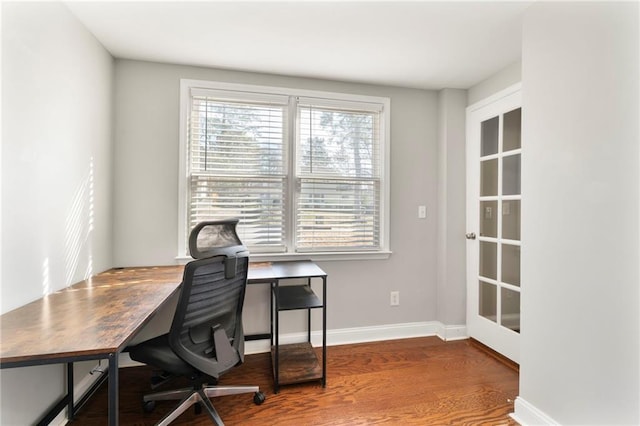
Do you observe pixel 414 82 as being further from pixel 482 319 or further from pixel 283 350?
pixel 283 350

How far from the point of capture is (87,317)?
129cm

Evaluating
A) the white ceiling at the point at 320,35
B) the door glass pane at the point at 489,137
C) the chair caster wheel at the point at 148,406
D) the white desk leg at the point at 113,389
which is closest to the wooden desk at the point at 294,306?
the chair caster wheel at the point at 148,406

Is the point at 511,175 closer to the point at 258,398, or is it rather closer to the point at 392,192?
the point at 392,192

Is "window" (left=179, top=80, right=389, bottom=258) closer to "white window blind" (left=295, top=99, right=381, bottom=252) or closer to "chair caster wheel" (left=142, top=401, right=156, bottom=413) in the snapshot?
"white window blind" (left=295, top=99, right=381, bottom=252)

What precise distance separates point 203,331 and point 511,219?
93.3 inches

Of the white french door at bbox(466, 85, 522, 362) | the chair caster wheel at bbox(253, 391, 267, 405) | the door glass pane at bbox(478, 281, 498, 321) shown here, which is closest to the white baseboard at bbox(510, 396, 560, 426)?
the white french door at bbox(466, 85, 522, 362)

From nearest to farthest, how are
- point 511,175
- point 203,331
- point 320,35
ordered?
point 203,331
point 320,35
point 511,175

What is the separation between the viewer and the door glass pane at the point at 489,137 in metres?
2.55

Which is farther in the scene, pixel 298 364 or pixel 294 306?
pixel 298 364

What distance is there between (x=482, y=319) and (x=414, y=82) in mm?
2223

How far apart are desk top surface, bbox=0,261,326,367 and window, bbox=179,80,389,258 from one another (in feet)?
1.90

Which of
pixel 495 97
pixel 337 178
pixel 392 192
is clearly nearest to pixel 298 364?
pixel 337 178

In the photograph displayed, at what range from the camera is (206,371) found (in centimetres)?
147

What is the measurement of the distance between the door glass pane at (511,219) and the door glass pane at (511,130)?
452mm
